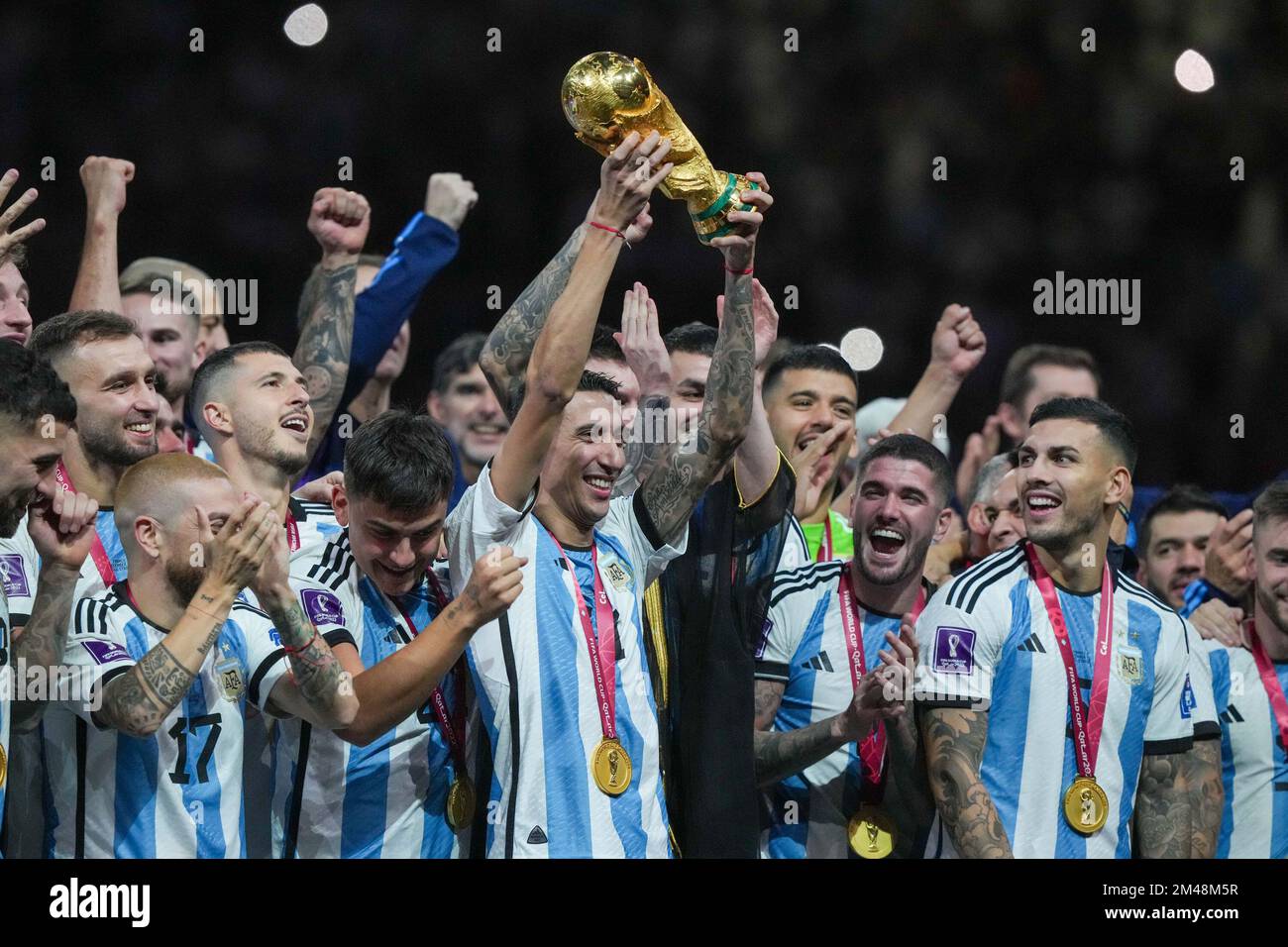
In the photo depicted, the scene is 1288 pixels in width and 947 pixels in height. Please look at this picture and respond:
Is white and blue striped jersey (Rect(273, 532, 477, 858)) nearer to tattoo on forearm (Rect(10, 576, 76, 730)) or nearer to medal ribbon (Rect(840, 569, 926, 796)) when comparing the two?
tattoo on forearm (Rect(10, 576, 76, 730))

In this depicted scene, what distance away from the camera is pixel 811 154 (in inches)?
345

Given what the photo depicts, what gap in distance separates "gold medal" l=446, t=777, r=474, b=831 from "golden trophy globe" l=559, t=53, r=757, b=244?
132 cm

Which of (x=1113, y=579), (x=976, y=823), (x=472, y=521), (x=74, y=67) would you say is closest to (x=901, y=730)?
(x=976, y=823)

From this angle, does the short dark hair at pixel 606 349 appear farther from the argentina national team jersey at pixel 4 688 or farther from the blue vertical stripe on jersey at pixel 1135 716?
the argentina national team jersey at pixel 4 688

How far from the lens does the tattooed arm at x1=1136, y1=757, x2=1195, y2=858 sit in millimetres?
4191

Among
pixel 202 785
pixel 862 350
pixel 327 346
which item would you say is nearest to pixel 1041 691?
pixel 202 785

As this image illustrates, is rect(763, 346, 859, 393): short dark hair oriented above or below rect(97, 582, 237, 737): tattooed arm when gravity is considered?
above

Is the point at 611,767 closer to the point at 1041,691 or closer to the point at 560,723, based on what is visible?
the point at 560,723

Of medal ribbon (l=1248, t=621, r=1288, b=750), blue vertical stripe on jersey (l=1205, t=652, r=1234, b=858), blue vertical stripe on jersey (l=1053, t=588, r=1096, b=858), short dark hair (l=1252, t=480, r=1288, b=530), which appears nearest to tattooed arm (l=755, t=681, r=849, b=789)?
blue vertical stripe on jersey (l=1053, t=588, r=1096, b=858)

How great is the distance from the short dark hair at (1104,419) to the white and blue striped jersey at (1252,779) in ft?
2.29

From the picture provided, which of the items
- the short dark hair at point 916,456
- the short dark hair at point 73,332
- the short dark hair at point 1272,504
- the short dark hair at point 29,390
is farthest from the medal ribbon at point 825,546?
the short dark hair at point 29,390

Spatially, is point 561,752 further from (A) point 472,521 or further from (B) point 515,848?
(A) point 472,521

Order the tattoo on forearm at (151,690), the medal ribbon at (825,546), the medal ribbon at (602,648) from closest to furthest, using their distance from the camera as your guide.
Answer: the tattoo on forearm at (151,690), the medal ribbon at (602,648), the medal ribbon at (825,546)

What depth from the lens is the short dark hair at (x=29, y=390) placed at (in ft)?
11.4
